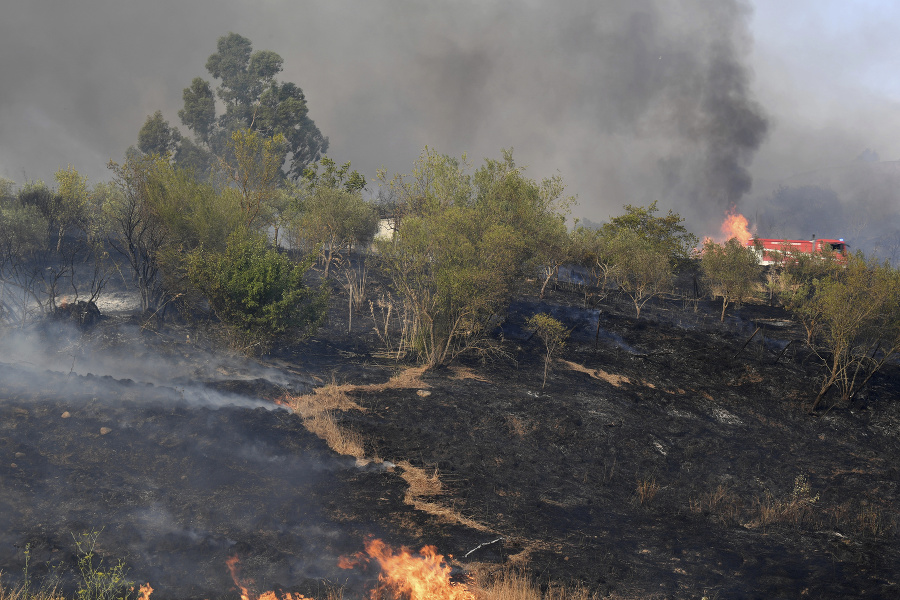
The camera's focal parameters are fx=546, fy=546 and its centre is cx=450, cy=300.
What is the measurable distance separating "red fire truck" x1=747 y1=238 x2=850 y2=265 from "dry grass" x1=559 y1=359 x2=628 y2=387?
29.4 meters

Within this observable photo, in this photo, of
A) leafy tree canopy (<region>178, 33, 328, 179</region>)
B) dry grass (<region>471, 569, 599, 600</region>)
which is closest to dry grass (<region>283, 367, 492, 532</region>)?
dry grass (<region>471, 569, 599, 600</region>)

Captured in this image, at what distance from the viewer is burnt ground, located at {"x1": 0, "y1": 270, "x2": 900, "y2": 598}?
9.86m

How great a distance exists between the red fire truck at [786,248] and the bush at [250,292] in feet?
140

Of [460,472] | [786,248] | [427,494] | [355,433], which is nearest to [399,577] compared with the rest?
[427,494]

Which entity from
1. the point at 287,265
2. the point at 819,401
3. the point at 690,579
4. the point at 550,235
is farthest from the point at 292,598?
the point at 550,235

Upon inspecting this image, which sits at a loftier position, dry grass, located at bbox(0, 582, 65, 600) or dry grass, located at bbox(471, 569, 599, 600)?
dry grass, located at bbox(471, 569, 599, 600)

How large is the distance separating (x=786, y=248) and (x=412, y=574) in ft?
166

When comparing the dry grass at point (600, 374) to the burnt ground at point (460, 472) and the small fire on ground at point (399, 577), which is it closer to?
the burnt ground at point (460, 472)

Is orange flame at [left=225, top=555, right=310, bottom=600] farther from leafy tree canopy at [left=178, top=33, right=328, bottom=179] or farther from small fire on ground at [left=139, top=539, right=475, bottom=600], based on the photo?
leafy tree canopy at [left=178, top=33, right=328, bottom=179]

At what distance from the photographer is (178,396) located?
16.3m

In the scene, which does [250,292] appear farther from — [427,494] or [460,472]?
[427,494]

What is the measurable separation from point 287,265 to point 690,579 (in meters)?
18.3

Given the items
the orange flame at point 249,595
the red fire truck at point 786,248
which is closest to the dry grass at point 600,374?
the orange flame at point 249,595

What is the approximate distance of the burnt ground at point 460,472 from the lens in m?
9.86
